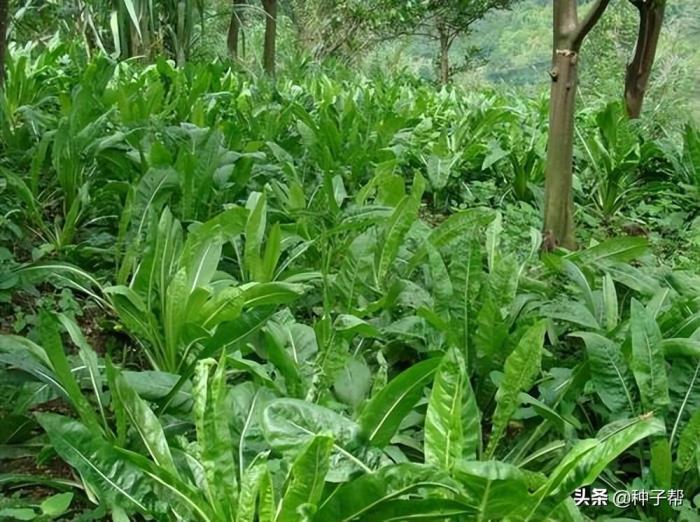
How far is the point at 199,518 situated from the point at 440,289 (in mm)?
973

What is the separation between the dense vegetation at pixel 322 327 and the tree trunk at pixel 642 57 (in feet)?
2.47

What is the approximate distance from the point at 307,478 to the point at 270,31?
24.7 ft

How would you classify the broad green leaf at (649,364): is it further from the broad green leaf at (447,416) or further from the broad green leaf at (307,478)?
the broad green leaf at (307,478)

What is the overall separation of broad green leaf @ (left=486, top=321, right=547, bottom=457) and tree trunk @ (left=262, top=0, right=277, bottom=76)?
21.7ft

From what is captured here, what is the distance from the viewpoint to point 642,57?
4.80m

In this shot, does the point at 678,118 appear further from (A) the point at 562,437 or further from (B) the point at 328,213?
(A) the point at 562,437

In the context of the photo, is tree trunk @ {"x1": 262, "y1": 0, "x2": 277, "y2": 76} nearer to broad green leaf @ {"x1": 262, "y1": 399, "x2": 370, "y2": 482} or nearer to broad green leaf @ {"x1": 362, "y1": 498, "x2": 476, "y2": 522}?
broad green leaf @ {"x1": 262, "y1": 399, "x2": 370, "y2": 482}

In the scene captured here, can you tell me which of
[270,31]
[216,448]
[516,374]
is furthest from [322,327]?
[270,31]

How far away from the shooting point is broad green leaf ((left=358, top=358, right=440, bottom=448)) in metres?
1.51

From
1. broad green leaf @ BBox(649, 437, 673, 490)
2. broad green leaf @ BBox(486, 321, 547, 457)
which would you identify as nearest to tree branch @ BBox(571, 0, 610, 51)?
broad green leaf @ BBox(486, 321, 547, 457)

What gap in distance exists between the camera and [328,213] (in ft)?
9.52

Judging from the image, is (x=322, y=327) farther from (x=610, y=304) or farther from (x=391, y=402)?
(x=610, y=304)

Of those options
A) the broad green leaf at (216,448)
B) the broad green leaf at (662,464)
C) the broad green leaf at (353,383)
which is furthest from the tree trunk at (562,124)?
the broad green leaf at (216,448)

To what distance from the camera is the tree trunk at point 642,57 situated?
4.61 meters
